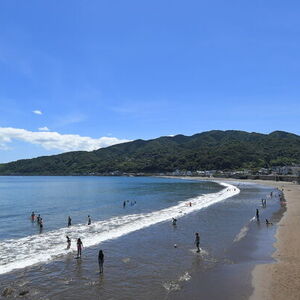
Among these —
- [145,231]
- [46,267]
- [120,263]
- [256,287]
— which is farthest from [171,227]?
[256,287]

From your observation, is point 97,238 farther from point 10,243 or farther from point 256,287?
point 256,287

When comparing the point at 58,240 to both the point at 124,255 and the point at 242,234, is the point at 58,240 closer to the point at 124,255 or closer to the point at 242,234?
the point at 124,255

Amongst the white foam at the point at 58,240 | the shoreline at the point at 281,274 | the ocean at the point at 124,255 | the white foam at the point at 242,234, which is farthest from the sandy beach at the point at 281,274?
the white foam at the point at 58,240

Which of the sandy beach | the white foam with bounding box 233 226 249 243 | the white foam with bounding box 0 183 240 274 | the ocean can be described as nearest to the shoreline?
the sandy beach

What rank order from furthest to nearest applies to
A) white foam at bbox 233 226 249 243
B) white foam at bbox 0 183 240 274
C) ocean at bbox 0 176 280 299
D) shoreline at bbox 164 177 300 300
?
white foam at bbox 233 226 249 243, white foam at bbox 0 183 240 274, ocean at bbox 0 176 280 299, shoreline at bbox 164 177 300 300

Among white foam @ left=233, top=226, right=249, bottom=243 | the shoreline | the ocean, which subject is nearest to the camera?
the shoreline

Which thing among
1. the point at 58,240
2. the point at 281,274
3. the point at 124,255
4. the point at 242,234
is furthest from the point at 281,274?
the point at 58,240

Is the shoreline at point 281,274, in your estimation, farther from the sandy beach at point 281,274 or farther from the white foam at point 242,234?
the white foam at point 242,234

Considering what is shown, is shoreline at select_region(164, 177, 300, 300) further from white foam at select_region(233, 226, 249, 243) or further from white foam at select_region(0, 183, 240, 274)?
white foam at select_region(0, 183, 240, 274)

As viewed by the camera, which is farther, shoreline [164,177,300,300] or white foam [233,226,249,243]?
white foam [233,226,249,243]

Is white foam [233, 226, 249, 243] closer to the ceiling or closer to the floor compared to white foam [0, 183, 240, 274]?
closer to the floor

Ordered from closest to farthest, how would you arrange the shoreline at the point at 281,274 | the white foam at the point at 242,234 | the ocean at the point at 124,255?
the shoreline at the point at 281,274 < the ocean at the point at 124,255 < the white foam at the point at 242,234

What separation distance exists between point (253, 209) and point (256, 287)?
1324 inches

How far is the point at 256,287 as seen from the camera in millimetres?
16062
